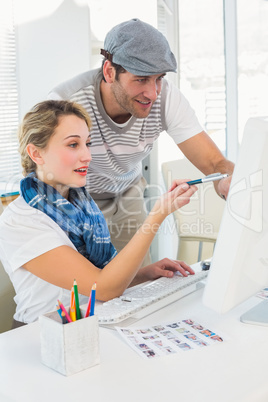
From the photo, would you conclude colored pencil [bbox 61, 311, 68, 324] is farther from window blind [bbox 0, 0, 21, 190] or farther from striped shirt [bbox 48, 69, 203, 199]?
window blind [bbox 0, 0, 21, 190]

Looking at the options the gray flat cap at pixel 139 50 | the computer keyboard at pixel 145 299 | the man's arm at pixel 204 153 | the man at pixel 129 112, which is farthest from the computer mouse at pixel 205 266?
the gray flat cap at pixel 139 50

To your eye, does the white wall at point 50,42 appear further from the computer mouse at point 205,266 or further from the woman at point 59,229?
the computer mouse at point 205,266

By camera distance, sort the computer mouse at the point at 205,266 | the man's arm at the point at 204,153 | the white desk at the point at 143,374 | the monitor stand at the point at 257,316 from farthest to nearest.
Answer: the man's arm at the point at 204,153 → the computer mouse at the point at 205,266 → the monitor stand at the point at 257,316 → the white desk at the point at 143,374

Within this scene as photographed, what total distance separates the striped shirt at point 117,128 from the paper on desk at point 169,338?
85cm

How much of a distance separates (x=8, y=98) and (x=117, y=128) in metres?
1.18

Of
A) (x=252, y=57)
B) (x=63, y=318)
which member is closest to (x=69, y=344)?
(x=63, y=318)

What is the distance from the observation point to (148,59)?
1584 millimetres

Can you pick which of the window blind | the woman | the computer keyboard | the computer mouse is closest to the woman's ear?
the woman

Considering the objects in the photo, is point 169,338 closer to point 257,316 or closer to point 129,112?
point 257,316

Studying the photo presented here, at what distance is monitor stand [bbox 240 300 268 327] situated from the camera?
42.2 inches

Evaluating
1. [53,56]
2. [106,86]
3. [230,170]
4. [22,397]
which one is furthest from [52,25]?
[22,397]

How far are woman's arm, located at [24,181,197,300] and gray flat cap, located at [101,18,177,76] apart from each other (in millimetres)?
491

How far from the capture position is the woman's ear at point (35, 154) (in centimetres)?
139

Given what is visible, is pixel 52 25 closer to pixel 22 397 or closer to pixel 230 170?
pixel 230 170
